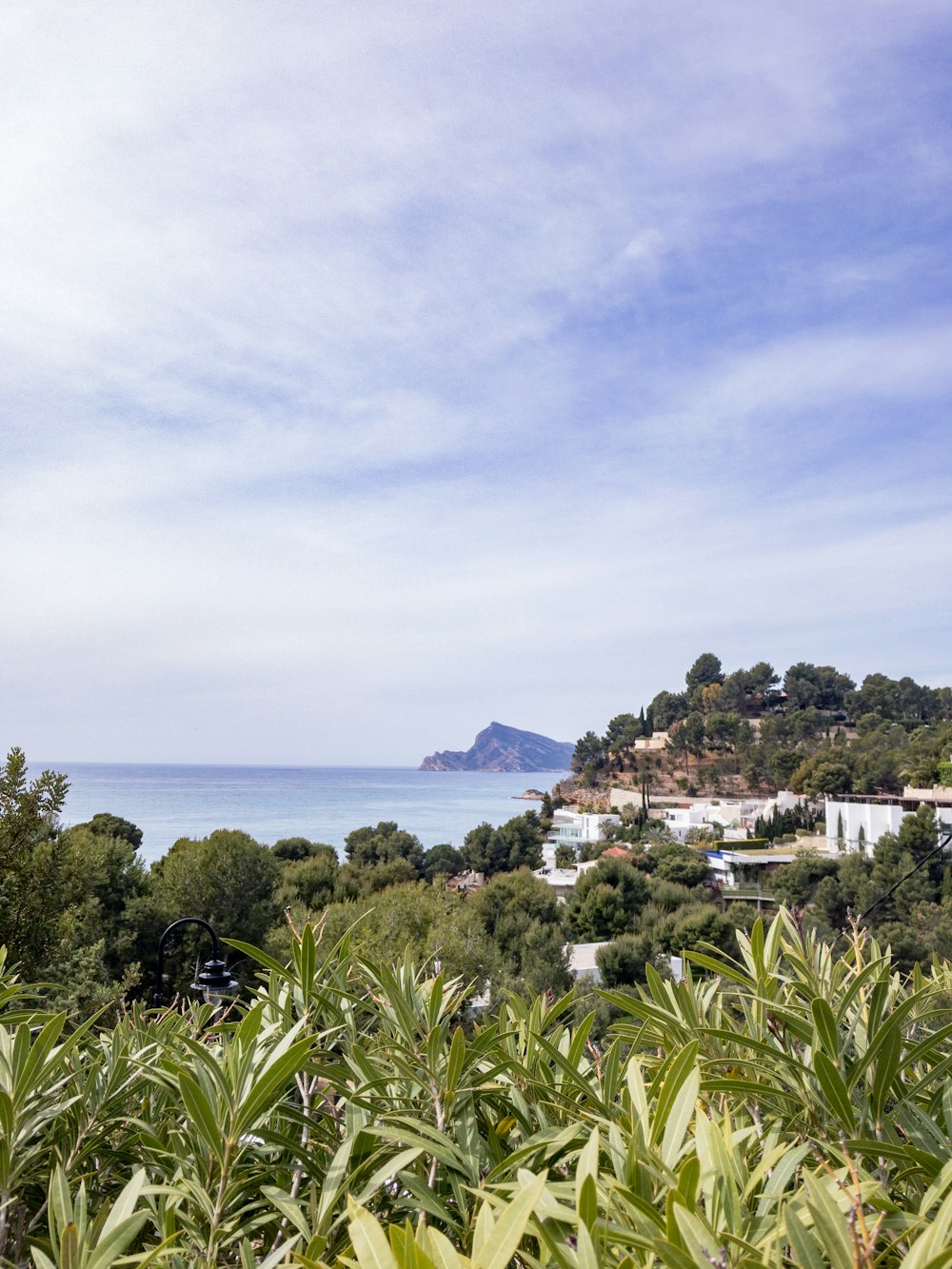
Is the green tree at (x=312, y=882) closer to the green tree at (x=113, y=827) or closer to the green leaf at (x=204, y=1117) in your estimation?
the green tree at (x=113, y=827)

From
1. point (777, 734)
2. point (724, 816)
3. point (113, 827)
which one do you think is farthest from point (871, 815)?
point (113, 827)

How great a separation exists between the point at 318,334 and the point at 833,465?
47.1 feet

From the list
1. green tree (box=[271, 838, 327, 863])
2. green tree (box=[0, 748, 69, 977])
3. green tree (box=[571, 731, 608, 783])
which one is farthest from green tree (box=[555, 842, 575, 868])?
green tree (box=[0, 748, 69, 977])

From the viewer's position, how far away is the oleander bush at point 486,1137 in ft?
1.84

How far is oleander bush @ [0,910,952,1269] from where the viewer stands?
0.56 m

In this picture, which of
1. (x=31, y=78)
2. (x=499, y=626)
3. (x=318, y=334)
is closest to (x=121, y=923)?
(x=318, y=334)

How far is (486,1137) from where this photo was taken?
0.96 metres

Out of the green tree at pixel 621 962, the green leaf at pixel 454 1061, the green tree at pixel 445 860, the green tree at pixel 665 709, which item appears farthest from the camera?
the green tree at pixel 665 709

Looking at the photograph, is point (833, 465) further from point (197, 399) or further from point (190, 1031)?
point (190, 1031)

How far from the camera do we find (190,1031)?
136cm

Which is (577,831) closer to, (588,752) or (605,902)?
(588,752)

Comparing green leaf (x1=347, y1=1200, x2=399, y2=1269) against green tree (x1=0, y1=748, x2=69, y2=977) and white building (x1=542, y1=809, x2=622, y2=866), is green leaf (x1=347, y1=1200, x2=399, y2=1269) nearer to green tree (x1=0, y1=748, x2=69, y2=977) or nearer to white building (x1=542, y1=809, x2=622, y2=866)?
green tree (x1=0, y1=748, x2=69, y2=977)

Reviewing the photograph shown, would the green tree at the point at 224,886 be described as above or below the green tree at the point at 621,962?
above

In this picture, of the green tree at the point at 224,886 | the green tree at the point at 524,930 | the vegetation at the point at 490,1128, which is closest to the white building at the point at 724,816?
the green tree at the point at 524,930
